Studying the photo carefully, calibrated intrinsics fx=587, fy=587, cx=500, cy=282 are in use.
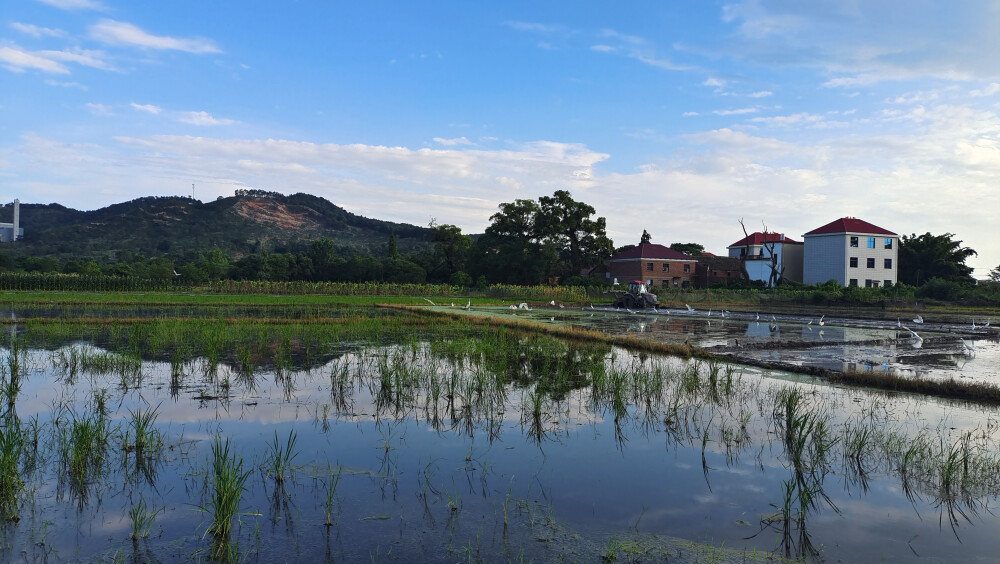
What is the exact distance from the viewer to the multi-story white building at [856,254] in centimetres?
5388

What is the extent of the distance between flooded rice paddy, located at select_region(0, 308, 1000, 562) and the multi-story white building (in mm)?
50012

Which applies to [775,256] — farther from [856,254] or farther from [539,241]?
[539,241]

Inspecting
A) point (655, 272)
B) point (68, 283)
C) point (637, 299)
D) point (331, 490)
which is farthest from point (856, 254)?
point (68, 283)

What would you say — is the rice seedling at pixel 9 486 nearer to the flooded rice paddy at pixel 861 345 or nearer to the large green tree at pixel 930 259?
the flooded rice paddy at pixel 861 345

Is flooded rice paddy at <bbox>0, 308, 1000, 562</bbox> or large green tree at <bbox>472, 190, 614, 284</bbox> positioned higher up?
large green tree at <bbox>472, 190, 614, 284</bbox>

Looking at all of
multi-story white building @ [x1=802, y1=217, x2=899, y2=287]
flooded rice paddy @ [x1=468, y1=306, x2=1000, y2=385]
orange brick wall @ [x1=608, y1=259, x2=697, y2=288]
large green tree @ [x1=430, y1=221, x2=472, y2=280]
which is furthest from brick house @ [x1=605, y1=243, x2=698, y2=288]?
flooded rice paddy @ [x1=468, y1=306, x2=1000, y2=385]

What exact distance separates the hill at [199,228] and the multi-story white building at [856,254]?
68.5 m

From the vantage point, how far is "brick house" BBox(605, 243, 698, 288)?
58219 mm

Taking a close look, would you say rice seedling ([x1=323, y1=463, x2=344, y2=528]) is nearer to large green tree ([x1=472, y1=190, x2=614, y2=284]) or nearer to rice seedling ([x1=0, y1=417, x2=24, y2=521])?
→ rice seedling ([x1=0, y1=417, x2=24, y2=521])

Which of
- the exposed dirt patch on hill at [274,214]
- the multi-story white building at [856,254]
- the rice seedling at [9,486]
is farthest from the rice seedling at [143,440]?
the exposed dirt patch on hill at [274,214]

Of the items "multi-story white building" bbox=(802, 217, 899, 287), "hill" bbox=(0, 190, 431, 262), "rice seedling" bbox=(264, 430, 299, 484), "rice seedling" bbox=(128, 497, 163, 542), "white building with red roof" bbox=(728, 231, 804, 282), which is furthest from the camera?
"hill" bbox=(0, 190, 431, 262)

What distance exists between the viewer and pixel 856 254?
54156 mm

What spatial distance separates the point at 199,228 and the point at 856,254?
111m

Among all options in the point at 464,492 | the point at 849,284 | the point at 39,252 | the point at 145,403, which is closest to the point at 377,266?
the point at 849,284
